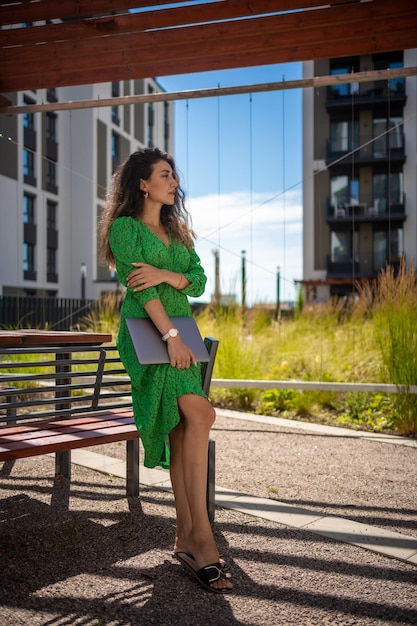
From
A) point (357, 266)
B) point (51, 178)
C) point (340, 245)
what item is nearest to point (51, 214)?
point (51, 178)

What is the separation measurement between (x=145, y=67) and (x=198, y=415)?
351 cm

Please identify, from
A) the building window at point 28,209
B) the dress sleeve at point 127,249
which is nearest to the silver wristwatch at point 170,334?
the dress sleeve at point 127,249

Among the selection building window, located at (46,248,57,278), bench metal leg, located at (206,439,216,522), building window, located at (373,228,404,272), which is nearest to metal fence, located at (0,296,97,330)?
bench metal leg, located at (206,439,216,522)

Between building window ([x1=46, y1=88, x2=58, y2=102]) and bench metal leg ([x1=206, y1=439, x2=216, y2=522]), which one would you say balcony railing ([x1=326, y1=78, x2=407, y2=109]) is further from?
bench metal leg ([x1=206, y1=439, x2=216, y2=522])

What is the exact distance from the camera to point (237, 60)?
16.0 feet

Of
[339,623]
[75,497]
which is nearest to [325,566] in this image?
[339,623]

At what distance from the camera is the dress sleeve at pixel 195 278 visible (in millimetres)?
2506

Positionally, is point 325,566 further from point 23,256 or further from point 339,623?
point 23,256

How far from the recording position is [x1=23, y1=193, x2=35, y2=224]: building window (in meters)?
25.7

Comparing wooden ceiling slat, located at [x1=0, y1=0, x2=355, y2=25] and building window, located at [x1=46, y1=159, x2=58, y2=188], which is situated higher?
building window, located at [x1=46, y1=159, x2=58, y2=188]

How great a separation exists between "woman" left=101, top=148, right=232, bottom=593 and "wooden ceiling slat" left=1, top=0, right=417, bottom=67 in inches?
94.0

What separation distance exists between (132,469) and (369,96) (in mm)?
28349

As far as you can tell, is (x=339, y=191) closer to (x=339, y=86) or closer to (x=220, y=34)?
(x=339, y=86)

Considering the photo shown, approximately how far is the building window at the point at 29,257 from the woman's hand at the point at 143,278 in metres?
24.3
